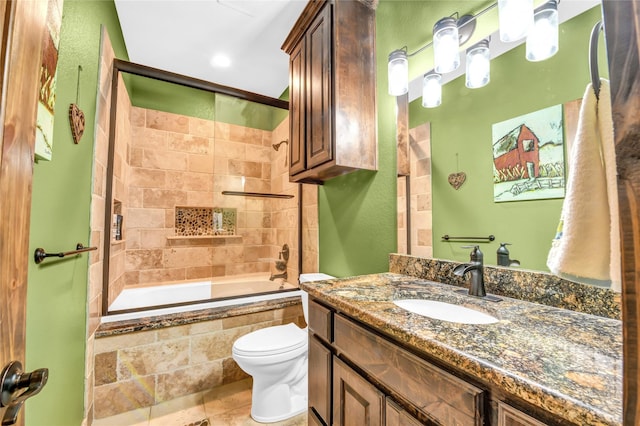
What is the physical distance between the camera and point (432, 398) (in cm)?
62

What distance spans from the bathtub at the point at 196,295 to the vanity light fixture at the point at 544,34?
2.23 m

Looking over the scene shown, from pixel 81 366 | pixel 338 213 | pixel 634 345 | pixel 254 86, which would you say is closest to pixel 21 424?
pixel 634 345

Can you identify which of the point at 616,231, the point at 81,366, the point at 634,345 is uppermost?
the point at 616,231

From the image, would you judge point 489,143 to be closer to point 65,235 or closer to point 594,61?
point 594,61

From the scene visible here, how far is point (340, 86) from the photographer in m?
1.54

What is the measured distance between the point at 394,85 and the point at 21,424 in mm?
1802

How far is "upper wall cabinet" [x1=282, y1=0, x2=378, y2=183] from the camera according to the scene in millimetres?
1538

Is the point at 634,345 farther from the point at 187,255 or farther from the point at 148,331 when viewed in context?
the point at 187,255

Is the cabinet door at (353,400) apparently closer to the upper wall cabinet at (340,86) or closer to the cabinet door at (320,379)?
the cabinet door at (320,379)

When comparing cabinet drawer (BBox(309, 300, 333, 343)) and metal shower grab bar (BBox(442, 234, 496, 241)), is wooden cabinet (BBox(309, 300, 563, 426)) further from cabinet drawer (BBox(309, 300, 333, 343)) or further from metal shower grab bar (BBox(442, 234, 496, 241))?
metal shower grab bar (BBox(442, 234, 496, 241))

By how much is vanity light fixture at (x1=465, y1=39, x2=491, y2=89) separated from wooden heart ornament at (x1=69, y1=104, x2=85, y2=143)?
1876 mm

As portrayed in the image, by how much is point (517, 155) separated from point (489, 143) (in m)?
0.13

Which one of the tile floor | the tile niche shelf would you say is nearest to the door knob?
the tile floor

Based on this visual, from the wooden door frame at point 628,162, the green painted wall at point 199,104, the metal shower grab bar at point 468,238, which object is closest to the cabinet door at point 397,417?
the wooden door frame at point 628,162
